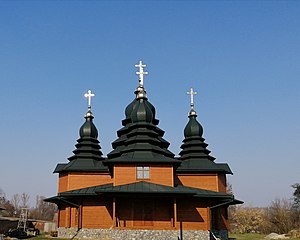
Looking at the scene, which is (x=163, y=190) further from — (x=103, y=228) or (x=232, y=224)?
(x=232, y=224)

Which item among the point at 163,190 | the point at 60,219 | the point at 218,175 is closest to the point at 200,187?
the point at 218,175

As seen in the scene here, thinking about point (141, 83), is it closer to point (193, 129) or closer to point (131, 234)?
point (193, 129)

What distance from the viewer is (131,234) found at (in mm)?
22438

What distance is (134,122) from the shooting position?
29266mm

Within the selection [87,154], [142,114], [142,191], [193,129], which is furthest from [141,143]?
[193,129]

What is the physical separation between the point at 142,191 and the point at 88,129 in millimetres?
12866

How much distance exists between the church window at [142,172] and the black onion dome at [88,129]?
981 cm

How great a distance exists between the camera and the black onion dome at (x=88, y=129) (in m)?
33.8

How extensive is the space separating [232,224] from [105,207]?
44.7 m

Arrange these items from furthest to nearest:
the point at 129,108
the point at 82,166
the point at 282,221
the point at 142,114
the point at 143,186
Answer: the point at 282,221, the point at 129,108, the point at 82,166, the point at 142,114, the point at 143,186

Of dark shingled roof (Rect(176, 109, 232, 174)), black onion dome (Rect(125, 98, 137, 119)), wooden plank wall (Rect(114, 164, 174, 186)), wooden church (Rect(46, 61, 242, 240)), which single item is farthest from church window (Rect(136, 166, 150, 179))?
black onion dome (Rect(125, 98, 137, 119))

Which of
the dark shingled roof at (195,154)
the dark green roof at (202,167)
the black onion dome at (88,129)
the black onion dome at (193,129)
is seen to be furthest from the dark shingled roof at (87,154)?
the black onion dome at (193,129)

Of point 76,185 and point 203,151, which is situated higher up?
point 203,151

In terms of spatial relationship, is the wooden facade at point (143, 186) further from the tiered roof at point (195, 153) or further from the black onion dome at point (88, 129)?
the black onion dome at point (88, 129)
